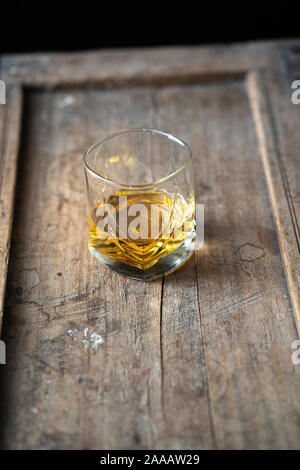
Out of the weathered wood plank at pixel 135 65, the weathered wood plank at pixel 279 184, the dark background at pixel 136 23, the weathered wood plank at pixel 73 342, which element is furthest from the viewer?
the dark background at pixel 136 23

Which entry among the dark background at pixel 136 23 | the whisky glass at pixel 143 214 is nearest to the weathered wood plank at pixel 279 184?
the whisky glass at pixel 143 214

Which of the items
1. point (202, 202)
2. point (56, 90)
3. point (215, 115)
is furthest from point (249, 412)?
point (56, 90)

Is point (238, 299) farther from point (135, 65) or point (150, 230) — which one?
point (135, 65)

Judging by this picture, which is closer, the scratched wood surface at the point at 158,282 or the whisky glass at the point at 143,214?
the scratched wood surface at the point at 158,282

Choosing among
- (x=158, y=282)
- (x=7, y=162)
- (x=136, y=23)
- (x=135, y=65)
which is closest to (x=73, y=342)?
(x=158, y=282)

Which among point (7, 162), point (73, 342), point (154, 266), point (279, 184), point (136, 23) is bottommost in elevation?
point (73, 342)

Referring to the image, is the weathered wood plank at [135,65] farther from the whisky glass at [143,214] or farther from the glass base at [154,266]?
the glass base at [154,266]
